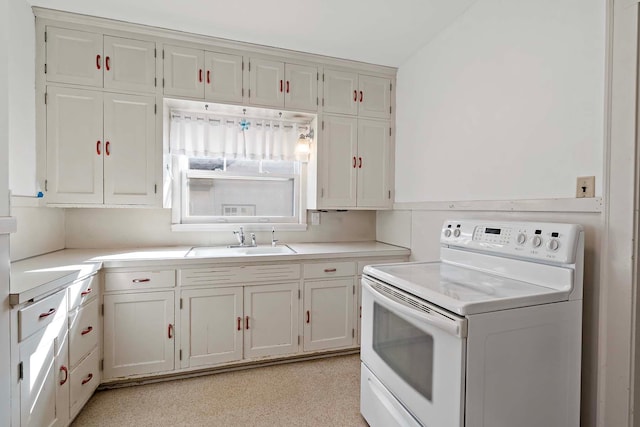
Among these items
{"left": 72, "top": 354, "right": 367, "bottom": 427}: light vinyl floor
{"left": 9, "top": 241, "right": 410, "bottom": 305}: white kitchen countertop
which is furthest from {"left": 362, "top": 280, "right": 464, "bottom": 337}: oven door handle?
{"left": 9, "top": 241, "right": 410, "bottom": 305}: white kitchen countertop

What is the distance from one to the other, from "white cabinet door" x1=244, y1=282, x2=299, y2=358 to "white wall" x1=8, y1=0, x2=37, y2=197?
1.62 metres

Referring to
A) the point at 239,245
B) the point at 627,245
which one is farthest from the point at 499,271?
the point at 239,245

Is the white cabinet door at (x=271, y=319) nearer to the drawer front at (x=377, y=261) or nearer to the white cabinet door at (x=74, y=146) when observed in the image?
the drawer front at (x=377, y=261)

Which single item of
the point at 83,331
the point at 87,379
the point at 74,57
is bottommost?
the point at 87,379

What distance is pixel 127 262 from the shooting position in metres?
2.00

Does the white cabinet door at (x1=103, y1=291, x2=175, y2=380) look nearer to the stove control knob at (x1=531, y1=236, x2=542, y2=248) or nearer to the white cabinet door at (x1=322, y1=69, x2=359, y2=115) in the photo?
the white cabinet door at (x1=322, y1=69, x2=359, y2=115)

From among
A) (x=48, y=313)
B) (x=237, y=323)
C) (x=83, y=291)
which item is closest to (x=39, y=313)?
(x=48, y=313)

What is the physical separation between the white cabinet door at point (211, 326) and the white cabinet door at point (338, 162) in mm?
1152

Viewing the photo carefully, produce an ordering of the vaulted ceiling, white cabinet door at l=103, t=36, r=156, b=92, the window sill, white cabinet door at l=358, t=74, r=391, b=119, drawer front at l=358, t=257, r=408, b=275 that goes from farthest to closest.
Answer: white cabinet door at l=358, t=74, r=391, b=119, the window sill, drawer front at l=358, t=257, r=408, b=275, white cabinet door at l=103, t=36, r=156, b=92, the vaulted ceiling

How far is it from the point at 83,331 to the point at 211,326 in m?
0.75

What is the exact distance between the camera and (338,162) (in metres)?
2.75

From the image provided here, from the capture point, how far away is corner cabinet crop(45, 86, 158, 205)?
2113 mm

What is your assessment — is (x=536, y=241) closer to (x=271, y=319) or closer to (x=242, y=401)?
(x=271, y=319)

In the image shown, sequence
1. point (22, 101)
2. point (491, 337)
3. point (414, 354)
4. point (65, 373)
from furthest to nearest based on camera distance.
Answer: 1. point (22, 101)
2. point (65, 373)
3. point (414, 354)
4. point (491, 337)
